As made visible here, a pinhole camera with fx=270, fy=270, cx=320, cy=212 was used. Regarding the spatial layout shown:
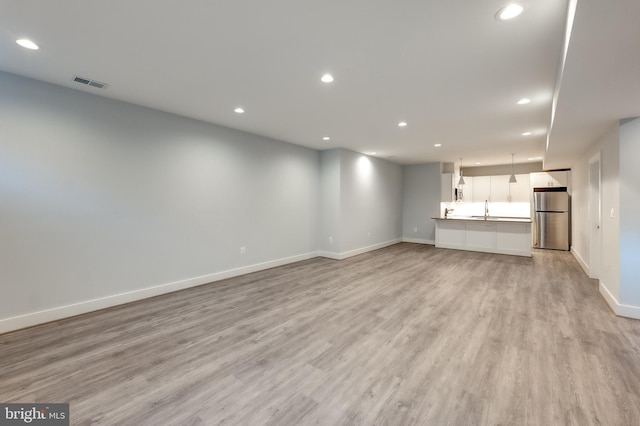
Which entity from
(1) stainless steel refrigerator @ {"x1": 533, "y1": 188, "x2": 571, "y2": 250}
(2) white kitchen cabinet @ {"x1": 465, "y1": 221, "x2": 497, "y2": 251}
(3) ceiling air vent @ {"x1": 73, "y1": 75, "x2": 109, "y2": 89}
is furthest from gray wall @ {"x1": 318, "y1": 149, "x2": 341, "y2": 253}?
(1) stainless steel refrigerator @ {"x1": 533, "y1": 188, "x2": 571, "y2": 250}

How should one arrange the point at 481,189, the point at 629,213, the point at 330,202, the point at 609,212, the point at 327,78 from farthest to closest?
the point at 481,189
the point at 330,202
the point at 609,212
the point at 629,213
the point at 327,78

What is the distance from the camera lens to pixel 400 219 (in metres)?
9.28

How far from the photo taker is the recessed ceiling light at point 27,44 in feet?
7.47

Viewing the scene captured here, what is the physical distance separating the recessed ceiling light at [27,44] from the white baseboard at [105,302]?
2.71 meters

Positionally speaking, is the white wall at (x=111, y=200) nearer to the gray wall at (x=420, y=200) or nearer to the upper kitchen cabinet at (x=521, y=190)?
the gray wall at (x=420, y=200)

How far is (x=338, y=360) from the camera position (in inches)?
92.4

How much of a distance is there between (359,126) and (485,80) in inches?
82.6

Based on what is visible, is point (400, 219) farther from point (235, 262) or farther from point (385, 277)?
point (235, 262)

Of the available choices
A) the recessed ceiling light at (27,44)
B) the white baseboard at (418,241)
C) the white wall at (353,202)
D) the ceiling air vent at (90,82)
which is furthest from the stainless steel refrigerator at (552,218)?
the recessed ceiling light at (27,44)

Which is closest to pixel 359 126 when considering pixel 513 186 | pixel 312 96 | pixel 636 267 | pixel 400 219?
pixel 312 96

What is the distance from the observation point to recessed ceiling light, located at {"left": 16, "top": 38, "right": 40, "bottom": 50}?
2275mm

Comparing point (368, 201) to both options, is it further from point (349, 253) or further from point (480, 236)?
Result: point (480, 236)

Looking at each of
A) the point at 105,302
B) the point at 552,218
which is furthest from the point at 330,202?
the point at 552,218

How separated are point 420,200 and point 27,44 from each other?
8931 millimetres
